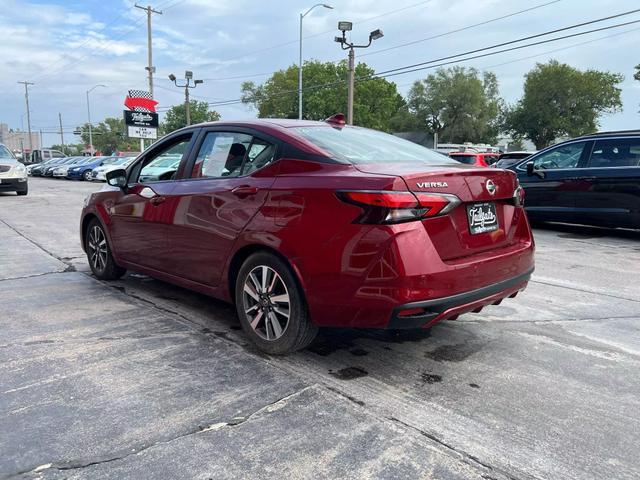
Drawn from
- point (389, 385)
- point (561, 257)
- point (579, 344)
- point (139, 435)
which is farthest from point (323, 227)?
point (561, 257)

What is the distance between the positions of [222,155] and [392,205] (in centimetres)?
170

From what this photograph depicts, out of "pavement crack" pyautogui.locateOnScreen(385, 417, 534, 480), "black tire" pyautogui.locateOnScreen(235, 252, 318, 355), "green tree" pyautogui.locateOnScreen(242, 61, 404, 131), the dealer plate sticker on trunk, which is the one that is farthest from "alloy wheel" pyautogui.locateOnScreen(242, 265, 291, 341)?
"green tree" pyautogui.locateOnScreen(242, 61, 404, 131)

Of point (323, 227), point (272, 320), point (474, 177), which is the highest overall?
point (474, 177)

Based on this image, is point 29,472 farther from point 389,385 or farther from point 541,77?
point 541,77

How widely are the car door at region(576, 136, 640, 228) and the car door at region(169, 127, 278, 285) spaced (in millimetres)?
6866

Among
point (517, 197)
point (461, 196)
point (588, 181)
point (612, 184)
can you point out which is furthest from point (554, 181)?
point (461, 196)

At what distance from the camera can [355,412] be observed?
Result: 2814 millimetres

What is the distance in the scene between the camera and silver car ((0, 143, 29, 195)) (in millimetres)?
16547

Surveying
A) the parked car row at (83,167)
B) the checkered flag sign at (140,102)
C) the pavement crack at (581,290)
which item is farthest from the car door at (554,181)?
the checkered flag sign at (140,102)

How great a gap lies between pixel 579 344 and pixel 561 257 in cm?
362

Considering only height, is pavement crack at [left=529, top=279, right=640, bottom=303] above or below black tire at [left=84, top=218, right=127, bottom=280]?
below

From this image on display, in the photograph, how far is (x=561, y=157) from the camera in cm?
923

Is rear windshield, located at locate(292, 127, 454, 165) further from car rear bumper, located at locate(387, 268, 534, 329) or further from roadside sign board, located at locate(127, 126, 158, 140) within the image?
roadside sign board, located at locate(127, 126, 158, 140)

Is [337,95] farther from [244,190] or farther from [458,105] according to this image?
[244,190]
